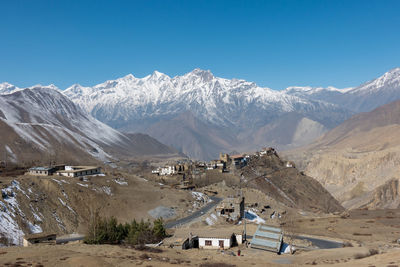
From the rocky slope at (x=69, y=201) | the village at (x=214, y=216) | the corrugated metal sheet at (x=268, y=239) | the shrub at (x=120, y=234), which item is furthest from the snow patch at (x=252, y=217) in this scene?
the shrub at (x=120, y=234)

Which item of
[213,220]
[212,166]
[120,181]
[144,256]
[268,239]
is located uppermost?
[212,166]

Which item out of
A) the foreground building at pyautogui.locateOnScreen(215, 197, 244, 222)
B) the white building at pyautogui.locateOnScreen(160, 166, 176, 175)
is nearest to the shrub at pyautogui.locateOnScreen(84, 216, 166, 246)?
the foreground building at pyautogui.locateOnScreen(215, 197, 244, 222)

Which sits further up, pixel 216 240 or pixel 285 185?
pixel 285 185

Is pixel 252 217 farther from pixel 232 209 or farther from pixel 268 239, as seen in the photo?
pixel 268 239

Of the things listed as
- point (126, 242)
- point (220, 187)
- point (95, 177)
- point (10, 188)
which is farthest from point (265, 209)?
point (10, 188)

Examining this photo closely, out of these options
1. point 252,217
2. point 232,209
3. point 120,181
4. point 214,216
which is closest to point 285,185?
point 252,217

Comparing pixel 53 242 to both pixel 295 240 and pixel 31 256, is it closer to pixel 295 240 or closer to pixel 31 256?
pixel 31 256

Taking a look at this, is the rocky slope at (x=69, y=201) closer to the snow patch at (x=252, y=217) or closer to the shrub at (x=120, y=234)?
the snow patch at (x=252, y=217)

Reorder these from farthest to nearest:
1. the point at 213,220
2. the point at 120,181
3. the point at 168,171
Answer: the point at 168,171 < the point at 120,181 < the point at 213,220
